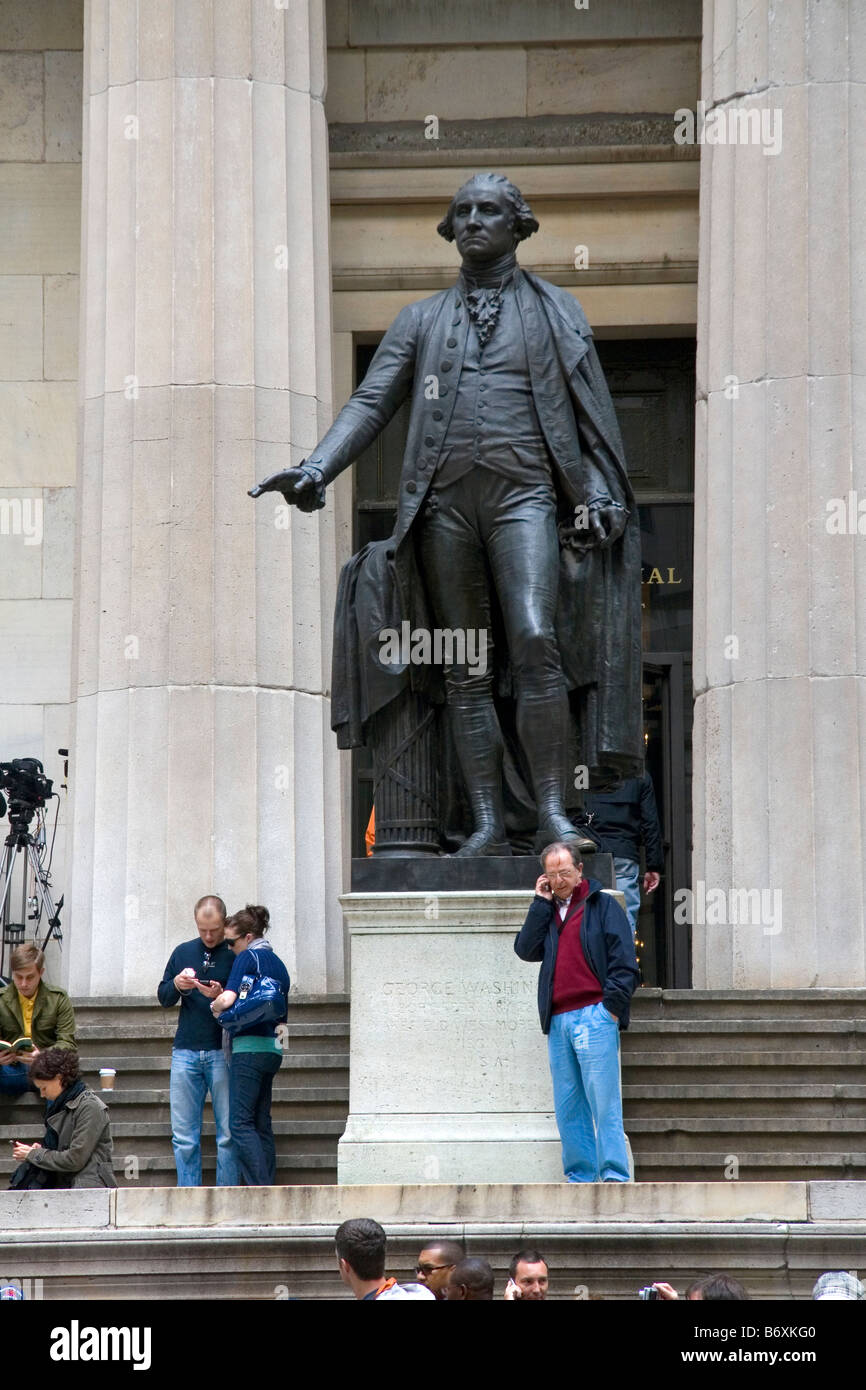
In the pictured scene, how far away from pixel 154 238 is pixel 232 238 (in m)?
0.58

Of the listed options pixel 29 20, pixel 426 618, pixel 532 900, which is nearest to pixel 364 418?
pixel 426 618

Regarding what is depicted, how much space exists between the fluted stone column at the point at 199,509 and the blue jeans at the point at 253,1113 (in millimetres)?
4875

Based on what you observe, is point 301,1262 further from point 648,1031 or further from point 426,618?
→ point 648,1031

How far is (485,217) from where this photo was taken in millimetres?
12078

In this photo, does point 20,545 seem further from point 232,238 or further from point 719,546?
point 719,546

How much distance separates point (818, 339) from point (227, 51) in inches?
190

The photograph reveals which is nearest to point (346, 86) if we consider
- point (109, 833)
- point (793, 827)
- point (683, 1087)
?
point (109, 833)

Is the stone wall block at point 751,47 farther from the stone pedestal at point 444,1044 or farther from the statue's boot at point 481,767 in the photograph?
the stone pedestal at point 444,1044

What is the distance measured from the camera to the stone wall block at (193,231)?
18609mm

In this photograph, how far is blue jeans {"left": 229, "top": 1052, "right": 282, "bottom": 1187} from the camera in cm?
1266

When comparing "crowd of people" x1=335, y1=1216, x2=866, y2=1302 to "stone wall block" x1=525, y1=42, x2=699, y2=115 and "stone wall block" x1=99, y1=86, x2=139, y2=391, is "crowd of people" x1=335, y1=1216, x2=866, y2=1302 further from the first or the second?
"stone wall block" x1=525, y1=42, x2=699, y2=115

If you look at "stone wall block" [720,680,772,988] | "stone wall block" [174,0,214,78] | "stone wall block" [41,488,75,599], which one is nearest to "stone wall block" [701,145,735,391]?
"stone wall block" [720,680,772,988]

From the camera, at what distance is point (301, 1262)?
1044 cm
